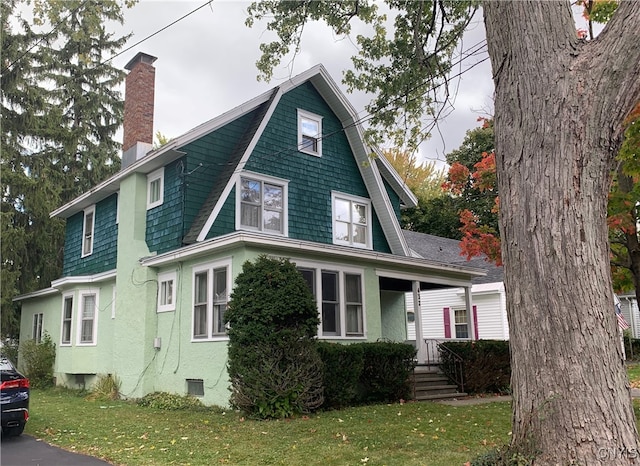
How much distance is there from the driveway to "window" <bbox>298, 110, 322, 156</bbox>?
10.1 metres

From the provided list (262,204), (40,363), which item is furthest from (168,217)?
(40,363)

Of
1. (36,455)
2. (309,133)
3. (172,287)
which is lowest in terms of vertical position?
(36,455)

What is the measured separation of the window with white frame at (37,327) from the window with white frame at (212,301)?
409 inches

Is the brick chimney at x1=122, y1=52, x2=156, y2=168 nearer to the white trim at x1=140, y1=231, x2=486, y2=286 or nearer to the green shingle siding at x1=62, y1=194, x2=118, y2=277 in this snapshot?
the green shingle siding at x1=62, y1=194, x2=118, y2=277

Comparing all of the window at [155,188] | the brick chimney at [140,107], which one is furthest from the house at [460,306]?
the brick chimney at [140,107]

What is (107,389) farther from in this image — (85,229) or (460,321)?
(460,321)

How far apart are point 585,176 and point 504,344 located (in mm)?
11452

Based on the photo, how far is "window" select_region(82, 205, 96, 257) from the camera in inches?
724

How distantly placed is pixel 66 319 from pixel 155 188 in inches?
232

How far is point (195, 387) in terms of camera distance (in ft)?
41.8

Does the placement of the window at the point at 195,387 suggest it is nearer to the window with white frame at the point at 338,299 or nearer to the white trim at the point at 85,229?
the window with white frame at the point at 338,299

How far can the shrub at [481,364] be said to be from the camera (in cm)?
1438

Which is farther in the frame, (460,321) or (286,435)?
(460,321)

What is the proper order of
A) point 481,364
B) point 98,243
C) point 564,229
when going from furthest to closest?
point 98,243, point 481,364, point 564,229
